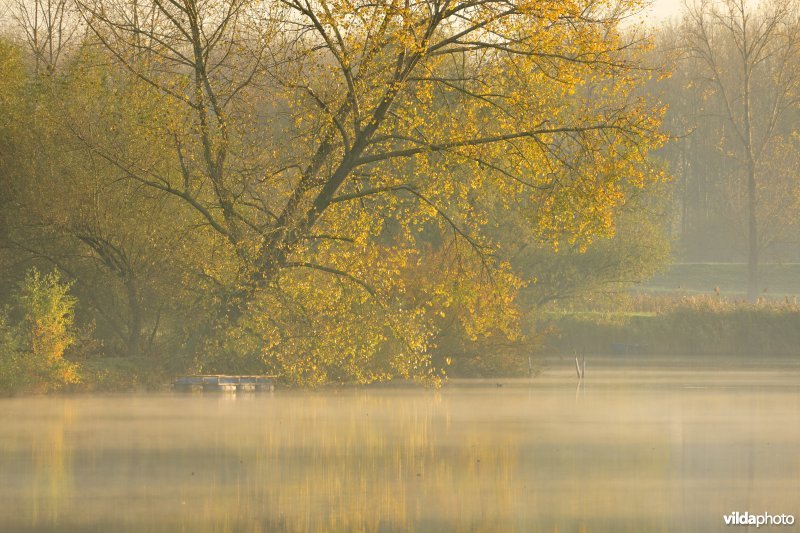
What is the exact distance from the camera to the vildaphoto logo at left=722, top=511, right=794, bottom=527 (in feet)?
46.6

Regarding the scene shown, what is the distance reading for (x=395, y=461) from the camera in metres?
19.9

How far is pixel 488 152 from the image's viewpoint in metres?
32.7

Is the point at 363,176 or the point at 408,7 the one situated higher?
the point at 408,7

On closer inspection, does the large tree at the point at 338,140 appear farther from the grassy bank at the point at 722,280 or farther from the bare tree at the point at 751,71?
the grassy bank at the point at 722,280

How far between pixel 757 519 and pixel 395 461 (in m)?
6.54

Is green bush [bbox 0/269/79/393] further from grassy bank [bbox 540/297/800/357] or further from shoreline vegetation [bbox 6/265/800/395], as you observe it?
Answer: grassy bank [bbox 540/297/800/357]

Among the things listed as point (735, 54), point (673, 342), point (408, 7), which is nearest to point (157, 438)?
point (408, 7)

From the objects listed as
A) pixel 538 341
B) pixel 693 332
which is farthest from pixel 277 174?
pixel 693 332

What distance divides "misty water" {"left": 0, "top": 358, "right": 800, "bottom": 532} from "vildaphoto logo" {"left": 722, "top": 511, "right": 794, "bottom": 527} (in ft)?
0.67

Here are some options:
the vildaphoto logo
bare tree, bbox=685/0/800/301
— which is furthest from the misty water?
bare tree, bbox=685/0/800/301

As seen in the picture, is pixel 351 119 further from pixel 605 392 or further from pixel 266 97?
pixel 605 392

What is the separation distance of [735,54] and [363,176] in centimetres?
6311

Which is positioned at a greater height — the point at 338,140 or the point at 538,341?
the point at 338,140

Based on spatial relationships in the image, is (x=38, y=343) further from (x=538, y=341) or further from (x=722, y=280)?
(x=722, y=280)
